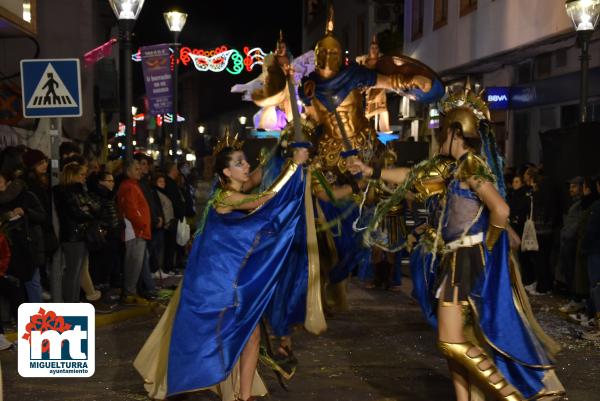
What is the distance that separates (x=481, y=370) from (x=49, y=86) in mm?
6150

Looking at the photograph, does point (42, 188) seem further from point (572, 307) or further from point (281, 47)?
point (572, 307)

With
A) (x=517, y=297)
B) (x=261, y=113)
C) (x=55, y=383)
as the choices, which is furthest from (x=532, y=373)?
(x=261, y=113)

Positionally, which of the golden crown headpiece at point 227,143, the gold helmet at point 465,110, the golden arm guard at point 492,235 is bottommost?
A: the golden arm guard at point 492,235

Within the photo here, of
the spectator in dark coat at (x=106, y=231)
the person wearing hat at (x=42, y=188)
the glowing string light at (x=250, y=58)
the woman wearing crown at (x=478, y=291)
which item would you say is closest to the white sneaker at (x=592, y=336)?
the woman wearing crown at (x=478, y=291)

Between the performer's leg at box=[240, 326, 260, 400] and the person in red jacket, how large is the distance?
5.34m

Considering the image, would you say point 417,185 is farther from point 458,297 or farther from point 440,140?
point 458,297

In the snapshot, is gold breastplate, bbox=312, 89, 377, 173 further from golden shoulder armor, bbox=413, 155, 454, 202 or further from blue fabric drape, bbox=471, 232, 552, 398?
blue fabric drape, bbox=471, 232, 552, 398

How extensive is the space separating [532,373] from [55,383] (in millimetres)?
3729

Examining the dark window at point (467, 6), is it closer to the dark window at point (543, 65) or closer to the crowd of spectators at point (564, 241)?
the dark window at point (543, 65)

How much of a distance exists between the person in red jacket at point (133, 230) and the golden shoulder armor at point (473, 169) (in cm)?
652

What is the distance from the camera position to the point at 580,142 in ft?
39.7

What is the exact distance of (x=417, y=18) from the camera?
93.0 feet

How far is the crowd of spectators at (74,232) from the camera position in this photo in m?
9.26

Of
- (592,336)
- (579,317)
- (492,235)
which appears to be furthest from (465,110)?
(579,317)
